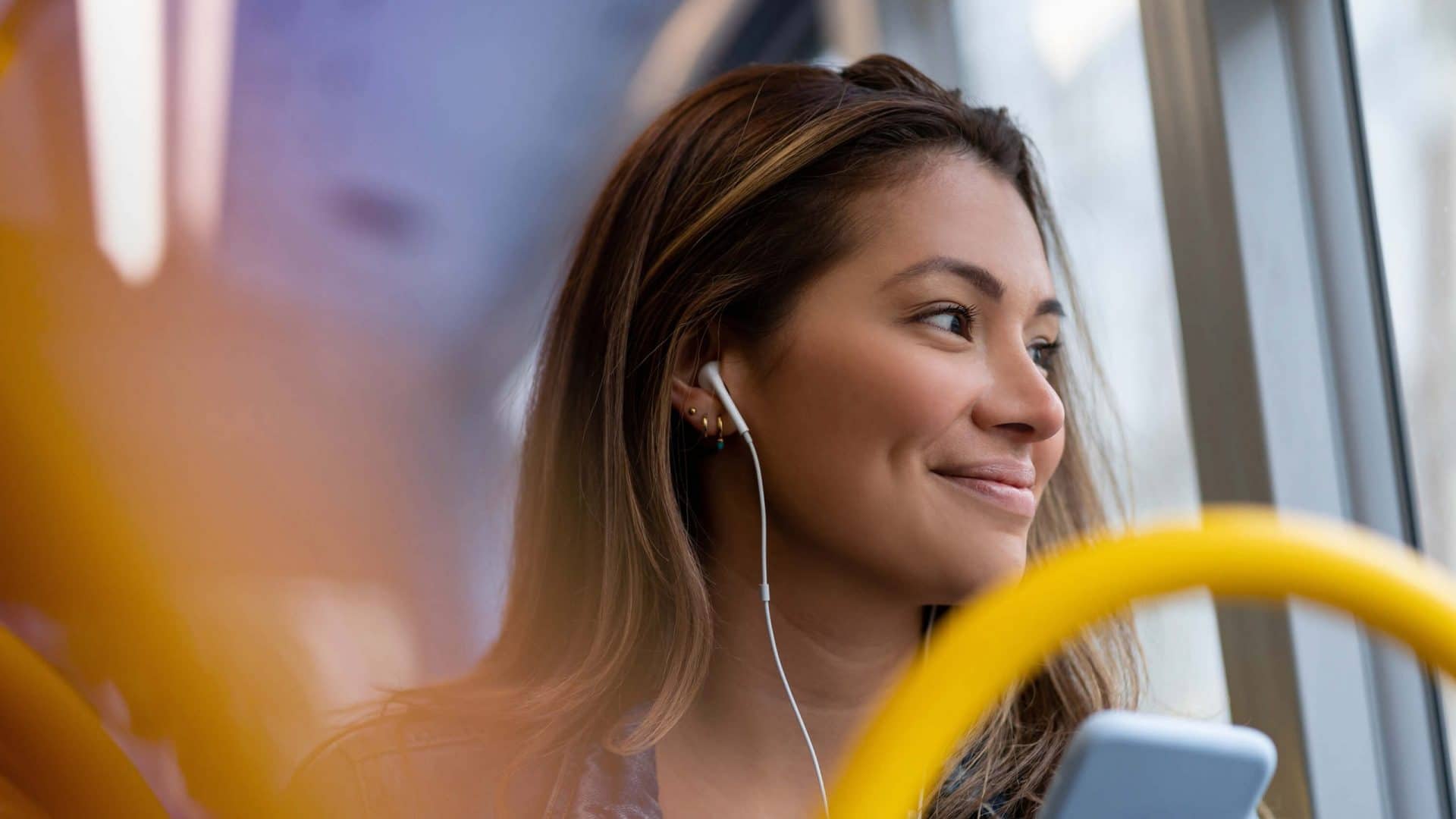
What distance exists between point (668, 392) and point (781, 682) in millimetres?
247

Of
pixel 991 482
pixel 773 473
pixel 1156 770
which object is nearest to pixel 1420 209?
pixel 991 482

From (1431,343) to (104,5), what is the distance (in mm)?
1198

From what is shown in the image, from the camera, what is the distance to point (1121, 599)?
14.1 inches

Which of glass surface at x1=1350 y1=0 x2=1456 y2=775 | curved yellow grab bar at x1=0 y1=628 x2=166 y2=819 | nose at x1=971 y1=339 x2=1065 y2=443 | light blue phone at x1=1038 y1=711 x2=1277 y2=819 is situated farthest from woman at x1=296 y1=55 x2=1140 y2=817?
light blue phone at x1=1038 y1=711 x2=1277 y2=819

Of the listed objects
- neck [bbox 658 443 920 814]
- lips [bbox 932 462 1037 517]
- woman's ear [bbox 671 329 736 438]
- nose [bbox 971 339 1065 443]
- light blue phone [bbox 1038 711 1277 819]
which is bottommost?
light blue phone [bbox 1038 711 1277 819]

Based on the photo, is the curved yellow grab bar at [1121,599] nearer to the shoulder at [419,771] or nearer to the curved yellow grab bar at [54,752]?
the curved yellow grab bar at [54,752]

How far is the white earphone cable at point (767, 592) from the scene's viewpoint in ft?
3.11

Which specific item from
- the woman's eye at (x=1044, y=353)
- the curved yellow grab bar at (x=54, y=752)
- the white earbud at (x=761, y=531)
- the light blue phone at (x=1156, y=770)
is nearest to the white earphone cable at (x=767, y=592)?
the white earbud at (x=761, y=531)

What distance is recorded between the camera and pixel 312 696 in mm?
1229

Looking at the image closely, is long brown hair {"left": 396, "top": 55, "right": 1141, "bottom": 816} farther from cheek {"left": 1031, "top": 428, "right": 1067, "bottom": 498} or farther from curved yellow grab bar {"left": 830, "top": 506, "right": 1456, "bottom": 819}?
curved yellow grab bar {"left": 830, "top": 506, "right": 1456, "bottom": 819}

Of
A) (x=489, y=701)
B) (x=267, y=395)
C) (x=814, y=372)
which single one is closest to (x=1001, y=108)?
(x=814, y=372)

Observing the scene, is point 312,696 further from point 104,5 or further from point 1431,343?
point 1431,343

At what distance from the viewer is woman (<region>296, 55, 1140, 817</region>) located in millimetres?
945

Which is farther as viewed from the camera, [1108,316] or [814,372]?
[1108,316]
